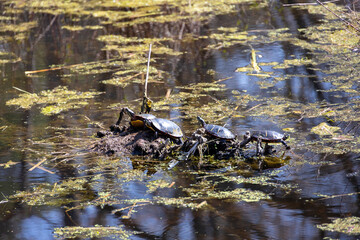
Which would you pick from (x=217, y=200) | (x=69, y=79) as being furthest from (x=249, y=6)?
(x=217, y=200)

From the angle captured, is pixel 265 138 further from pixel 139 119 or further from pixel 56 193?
pixel 56 193

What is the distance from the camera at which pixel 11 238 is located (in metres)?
2.93

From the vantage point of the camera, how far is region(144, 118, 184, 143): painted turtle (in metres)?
3.96

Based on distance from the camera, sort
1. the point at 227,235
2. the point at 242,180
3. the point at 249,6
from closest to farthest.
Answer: the point at 227,235 < the point at 242,180 < the point at 249,6

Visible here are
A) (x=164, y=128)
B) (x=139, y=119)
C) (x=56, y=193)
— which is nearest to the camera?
(x=56, y=193)

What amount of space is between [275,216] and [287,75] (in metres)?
3.10

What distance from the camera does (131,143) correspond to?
4082mm

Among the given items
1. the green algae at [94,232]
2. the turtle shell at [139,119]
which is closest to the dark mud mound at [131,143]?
the turtle shell at [139,119]

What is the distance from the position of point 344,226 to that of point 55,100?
368cm

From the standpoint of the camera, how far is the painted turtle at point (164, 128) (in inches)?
156

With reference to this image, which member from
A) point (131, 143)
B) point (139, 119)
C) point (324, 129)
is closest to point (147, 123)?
point (139, 119)

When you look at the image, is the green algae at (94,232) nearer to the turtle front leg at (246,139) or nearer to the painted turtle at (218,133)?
the painted turtle at (218,133)

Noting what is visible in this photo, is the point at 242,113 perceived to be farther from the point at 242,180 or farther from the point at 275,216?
the point at 275,216

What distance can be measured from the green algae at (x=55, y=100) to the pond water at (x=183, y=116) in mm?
22
